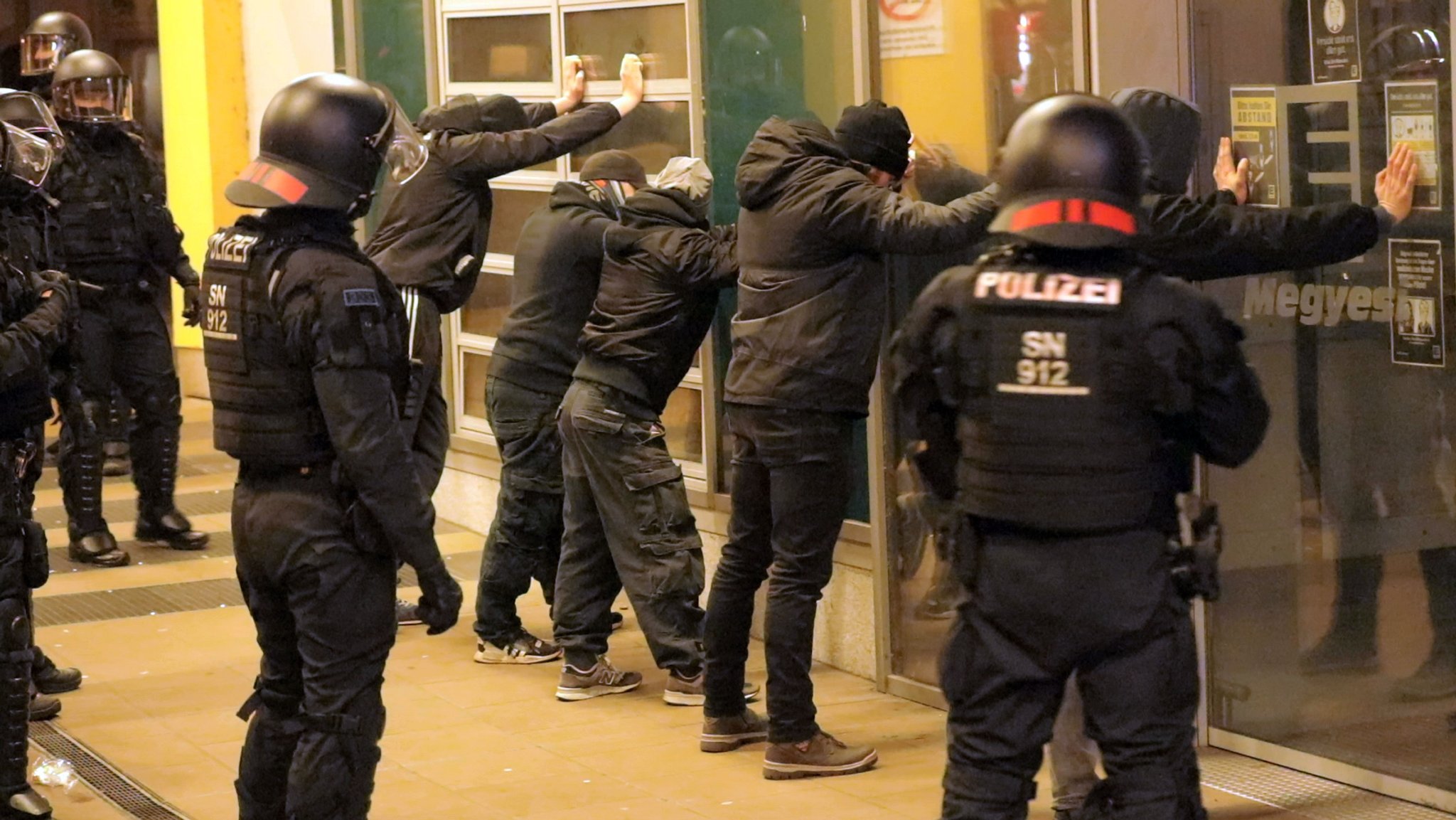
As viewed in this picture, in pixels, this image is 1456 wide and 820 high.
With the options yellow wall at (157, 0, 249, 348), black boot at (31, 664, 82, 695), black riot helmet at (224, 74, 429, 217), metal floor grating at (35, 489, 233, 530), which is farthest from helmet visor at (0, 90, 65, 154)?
yellow wall at (157, 0, 249, 348)

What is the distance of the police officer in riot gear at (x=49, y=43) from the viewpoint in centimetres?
1077

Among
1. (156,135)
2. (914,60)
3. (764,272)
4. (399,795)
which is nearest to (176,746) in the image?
(399,795)

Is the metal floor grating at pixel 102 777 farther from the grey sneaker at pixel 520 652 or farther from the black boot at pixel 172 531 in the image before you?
the black boot at pixel 172 531

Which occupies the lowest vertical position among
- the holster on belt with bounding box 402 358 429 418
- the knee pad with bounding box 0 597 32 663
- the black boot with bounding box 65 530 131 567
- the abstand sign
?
the black boot with bounding box 65 530 131 567

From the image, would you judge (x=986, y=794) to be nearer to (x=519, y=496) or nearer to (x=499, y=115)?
(x=519, y=496)

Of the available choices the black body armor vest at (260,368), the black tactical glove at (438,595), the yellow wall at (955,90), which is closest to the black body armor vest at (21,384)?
the black body armor vest at (260,368)

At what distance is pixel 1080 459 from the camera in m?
3.94

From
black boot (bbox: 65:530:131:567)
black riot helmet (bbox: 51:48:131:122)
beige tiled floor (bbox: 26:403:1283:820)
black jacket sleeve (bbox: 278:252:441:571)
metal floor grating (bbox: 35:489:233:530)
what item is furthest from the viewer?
metal floor grating (bbox: 35:489:233:530)

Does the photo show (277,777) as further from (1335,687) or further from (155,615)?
(155,615)

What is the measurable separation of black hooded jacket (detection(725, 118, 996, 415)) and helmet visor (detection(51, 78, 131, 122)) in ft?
15.4

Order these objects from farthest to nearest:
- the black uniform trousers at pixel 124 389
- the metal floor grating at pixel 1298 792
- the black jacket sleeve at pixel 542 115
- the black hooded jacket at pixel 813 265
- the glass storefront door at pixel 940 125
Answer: the black uniform trousers at pixel 124 389
the black jacket sleeve at pixel 542 115
the glass storefront door at pixel 940 125
the black hooded jacket at pixel 813 265
the metal floor grating at pixel 1298 792

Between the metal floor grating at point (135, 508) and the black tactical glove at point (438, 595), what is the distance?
22.3 feet

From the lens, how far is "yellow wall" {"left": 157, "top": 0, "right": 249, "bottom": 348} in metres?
15.0

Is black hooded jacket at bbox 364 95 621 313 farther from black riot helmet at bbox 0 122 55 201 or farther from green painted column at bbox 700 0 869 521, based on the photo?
black riot helmet at bbox 0 122 55 201
